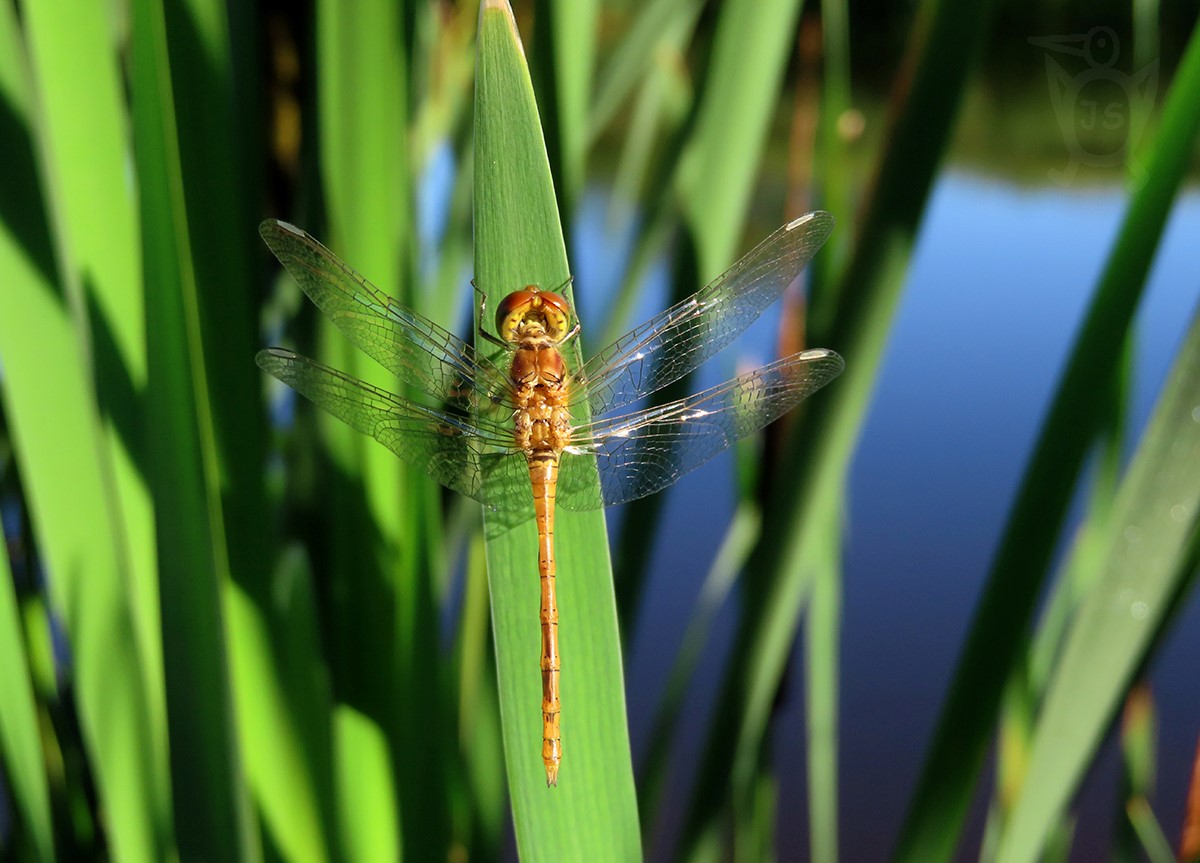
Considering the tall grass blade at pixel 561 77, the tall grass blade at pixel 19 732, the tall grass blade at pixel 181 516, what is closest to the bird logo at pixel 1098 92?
the tall grass blade at pixel 561 77

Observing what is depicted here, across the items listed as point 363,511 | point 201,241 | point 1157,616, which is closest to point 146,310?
point 201,241

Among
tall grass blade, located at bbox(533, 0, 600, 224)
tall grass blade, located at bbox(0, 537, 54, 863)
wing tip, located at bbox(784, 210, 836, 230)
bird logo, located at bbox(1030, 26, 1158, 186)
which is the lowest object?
tall grass blade, located at bbox(0, 537, 54, 863)

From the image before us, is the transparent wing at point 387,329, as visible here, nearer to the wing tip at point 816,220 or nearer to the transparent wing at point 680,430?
the transparent wing at point 680,430

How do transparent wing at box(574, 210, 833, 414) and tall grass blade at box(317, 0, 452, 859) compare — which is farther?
transparent wing at box(574, 210, 833, 414)

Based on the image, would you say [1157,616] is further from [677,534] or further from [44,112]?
[677,534]

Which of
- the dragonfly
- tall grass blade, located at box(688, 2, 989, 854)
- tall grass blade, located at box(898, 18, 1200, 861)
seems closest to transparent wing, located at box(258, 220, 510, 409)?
the dragonfly

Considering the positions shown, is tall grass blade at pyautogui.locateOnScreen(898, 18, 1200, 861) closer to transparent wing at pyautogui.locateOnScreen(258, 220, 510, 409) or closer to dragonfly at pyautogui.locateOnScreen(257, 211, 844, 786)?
dragonfly at pyautogui.locateOnScreen(257, 211, 844, 786)

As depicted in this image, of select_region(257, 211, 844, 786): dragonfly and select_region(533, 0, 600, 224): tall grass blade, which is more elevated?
select_region(533, 0, 600, 224): tall grass blade
